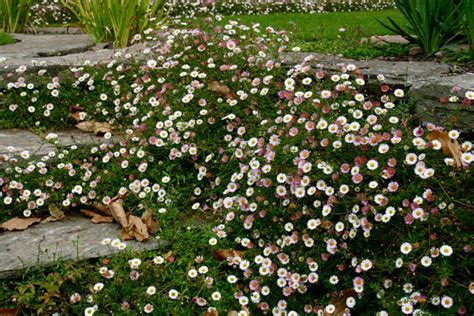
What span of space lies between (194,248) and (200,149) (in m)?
0.86

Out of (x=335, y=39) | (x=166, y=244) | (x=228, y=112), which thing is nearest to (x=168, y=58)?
(x=228, y=112)

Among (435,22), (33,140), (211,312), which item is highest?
(435,22)

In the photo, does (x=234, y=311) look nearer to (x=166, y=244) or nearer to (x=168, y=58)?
(x=166, y=244)

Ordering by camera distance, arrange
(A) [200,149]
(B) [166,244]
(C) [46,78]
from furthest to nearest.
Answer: (C) [46,78], (A) [200,149], (B) [166,244]

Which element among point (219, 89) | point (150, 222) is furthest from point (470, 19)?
point (150, 222)

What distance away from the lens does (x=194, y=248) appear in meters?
2.93

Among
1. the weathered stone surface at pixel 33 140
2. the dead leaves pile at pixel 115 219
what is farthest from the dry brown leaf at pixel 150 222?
the weathered stone surface at pixel 33 140

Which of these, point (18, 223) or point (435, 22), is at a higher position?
point (435, 22)

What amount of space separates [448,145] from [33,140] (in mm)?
2870

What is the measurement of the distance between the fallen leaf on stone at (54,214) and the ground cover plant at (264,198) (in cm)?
5

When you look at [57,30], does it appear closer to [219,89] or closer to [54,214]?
[219,89]

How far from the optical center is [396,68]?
381 cm

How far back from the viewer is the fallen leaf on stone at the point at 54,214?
128 inches

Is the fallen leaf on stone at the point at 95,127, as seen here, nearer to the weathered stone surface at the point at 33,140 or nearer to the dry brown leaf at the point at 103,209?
the weathered stone surface at the point at 33,140
